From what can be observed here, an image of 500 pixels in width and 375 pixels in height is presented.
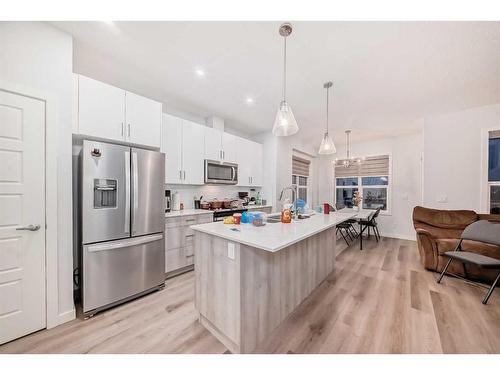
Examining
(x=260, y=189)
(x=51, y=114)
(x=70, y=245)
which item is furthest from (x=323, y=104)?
(x=70, y=245)

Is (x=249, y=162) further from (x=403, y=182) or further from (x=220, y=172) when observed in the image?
(x=403, y=182)

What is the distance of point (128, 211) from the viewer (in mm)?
2113

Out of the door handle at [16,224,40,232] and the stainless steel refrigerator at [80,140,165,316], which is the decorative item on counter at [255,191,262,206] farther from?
the door handle at [16,224,40,232]

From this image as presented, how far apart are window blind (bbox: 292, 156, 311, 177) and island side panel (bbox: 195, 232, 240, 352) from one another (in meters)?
4.38

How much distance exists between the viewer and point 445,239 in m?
3.01

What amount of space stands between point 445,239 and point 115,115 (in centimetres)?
490

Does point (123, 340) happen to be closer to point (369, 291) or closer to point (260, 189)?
point (369, 291)

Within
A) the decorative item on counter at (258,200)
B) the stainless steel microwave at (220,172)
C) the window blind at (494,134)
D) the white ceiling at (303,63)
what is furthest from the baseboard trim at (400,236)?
the stainless steel microwave at (220,172)

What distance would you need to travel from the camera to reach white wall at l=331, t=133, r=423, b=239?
491 cm

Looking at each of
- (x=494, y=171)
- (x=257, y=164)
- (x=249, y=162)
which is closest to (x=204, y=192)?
(x=249, y=162)

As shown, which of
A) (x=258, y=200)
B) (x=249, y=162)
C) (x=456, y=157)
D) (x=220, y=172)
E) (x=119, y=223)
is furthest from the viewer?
(x=258, y=200)

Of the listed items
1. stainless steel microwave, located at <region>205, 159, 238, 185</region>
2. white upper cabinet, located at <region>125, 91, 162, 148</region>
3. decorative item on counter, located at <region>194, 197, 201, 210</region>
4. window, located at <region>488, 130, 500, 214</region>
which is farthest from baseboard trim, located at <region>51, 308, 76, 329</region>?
window, located at <region>488, 130, 500, 214</region>

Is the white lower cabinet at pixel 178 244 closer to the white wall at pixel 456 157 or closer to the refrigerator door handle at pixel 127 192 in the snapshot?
the refrigerator door handle at pixel 127 192

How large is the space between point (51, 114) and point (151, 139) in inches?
35.9
